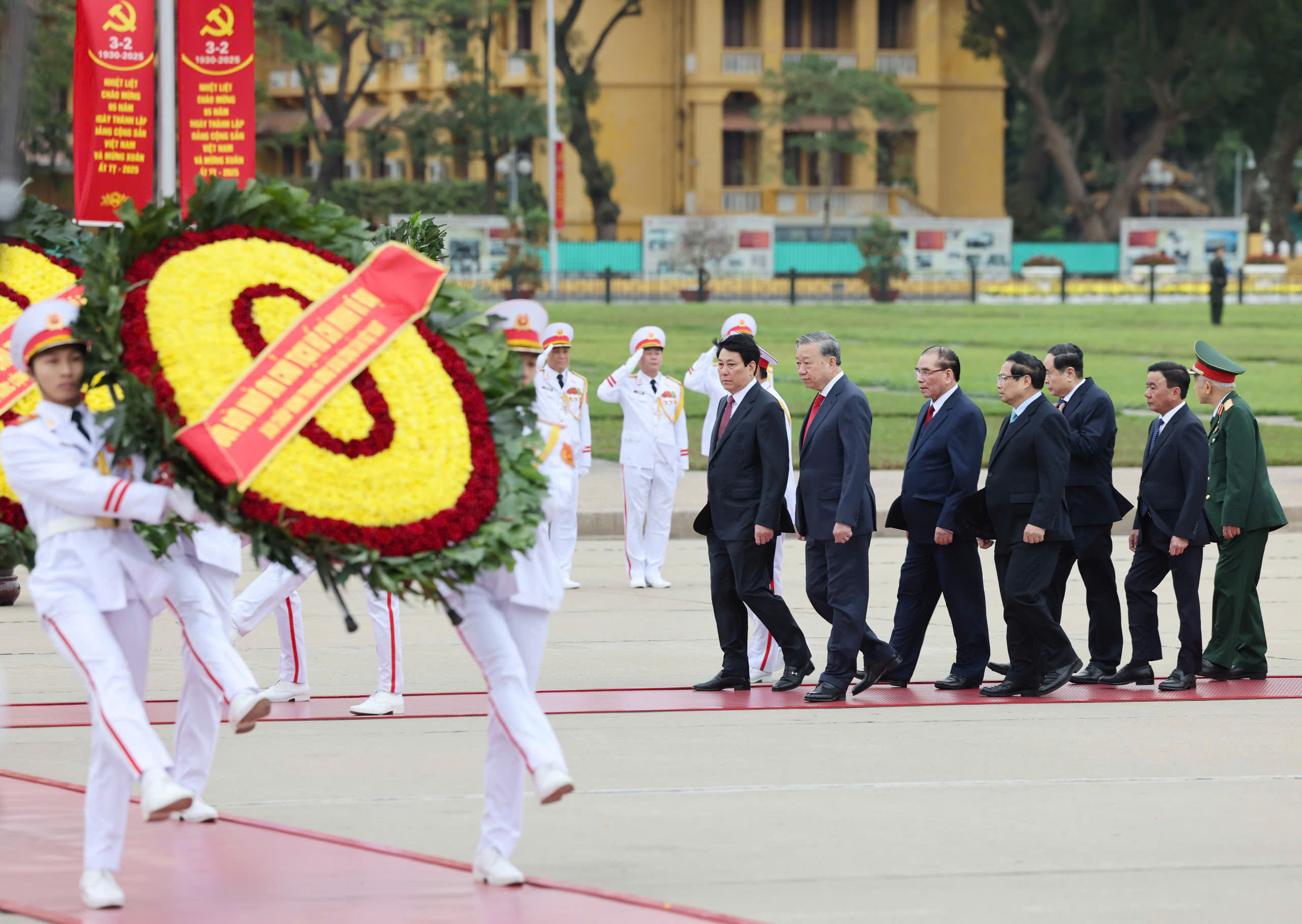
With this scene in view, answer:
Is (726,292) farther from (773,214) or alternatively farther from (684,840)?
(684,840)

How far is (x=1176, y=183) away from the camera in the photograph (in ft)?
277

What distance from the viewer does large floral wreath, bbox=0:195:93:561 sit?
21.9 feet

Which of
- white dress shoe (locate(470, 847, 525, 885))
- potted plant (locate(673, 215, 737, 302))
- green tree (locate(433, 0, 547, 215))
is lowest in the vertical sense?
white dress shoe (locate(470, 847, 525, 885))

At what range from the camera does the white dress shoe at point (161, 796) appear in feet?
17.9

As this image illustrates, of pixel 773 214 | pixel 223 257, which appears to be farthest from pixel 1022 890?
pixel 773 214

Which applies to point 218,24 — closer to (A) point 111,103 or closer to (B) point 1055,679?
(A) point 111,103

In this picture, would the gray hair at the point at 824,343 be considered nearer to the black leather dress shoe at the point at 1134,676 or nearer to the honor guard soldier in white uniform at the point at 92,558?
the black leather dress shoe at the point at 1134,676

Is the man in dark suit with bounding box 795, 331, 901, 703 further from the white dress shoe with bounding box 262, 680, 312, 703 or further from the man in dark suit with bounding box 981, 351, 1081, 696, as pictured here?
the white dress shoe with bounding box 262, 680, 312, 703

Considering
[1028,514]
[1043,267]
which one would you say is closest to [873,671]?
[1028,514]

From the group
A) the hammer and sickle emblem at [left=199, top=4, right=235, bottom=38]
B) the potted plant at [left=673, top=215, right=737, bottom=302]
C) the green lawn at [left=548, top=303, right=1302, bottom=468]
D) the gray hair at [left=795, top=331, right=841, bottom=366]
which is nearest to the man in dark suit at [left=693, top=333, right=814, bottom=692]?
the gray hair at [left=795, top=331, right=841, bottom=366]

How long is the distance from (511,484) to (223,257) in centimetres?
120

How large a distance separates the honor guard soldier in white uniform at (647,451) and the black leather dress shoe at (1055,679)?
13.9 feet

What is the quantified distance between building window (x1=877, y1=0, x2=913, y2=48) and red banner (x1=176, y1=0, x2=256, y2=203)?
180 ft

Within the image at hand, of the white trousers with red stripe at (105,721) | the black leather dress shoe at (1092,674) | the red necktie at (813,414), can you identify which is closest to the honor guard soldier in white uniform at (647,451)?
the red necktie at (813,414)
